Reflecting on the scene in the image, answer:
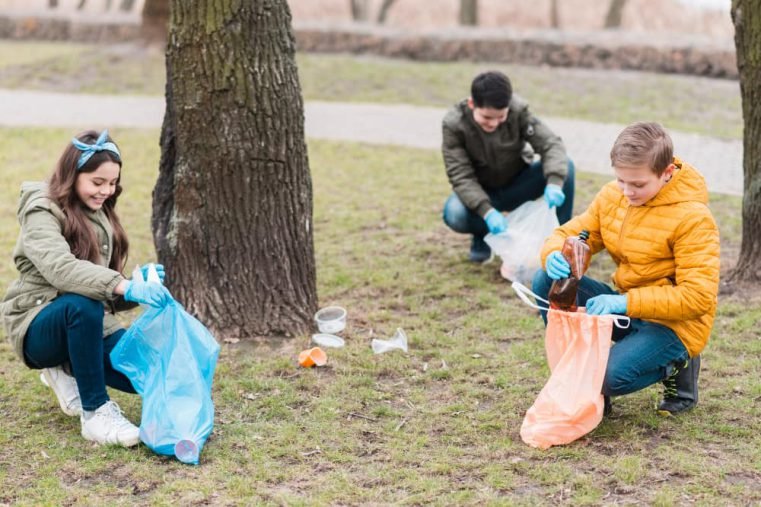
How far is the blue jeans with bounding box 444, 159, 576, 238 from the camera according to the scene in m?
5.81

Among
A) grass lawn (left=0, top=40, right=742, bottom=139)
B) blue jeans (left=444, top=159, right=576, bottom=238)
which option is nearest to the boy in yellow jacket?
blue jeans (left=444, top=159, right=576, bottom=238)

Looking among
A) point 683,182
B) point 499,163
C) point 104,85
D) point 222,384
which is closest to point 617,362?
point 683,182

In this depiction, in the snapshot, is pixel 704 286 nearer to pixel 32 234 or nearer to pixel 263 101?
pixel 263 101

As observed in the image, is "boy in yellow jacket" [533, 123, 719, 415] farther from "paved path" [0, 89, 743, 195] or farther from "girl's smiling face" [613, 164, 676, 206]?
"paved path" [0, 89, 743, 195]

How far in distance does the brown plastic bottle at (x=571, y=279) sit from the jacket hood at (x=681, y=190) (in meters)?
0.29

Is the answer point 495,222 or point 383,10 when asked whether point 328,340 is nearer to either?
point 495,222

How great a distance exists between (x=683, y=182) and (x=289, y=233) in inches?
72.3

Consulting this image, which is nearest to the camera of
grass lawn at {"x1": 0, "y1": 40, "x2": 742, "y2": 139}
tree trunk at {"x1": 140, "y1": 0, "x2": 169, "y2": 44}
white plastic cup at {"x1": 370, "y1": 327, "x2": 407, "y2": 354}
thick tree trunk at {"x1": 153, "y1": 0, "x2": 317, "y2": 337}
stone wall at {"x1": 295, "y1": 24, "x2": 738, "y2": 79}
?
thick tree trunk at {"x1": 153, "y1": 0, "x2": 317, "y2": 337}

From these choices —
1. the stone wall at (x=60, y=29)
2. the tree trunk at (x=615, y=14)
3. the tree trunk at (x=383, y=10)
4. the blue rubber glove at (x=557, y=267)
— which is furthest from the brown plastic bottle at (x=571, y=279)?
the tree trunk at (x=383, y=10)

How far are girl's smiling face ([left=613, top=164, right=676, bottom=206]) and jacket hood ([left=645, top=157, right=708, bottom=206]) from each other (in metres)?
0.03

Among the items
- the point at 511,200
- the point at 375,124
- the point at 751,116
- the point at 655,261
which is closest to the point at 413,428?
the point at 655,261

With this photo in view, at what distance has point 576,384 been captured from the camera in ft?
11.7

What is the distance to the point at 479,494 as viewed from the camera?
3242mm

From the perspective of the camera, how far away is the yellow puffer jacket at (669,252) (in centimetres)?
347
